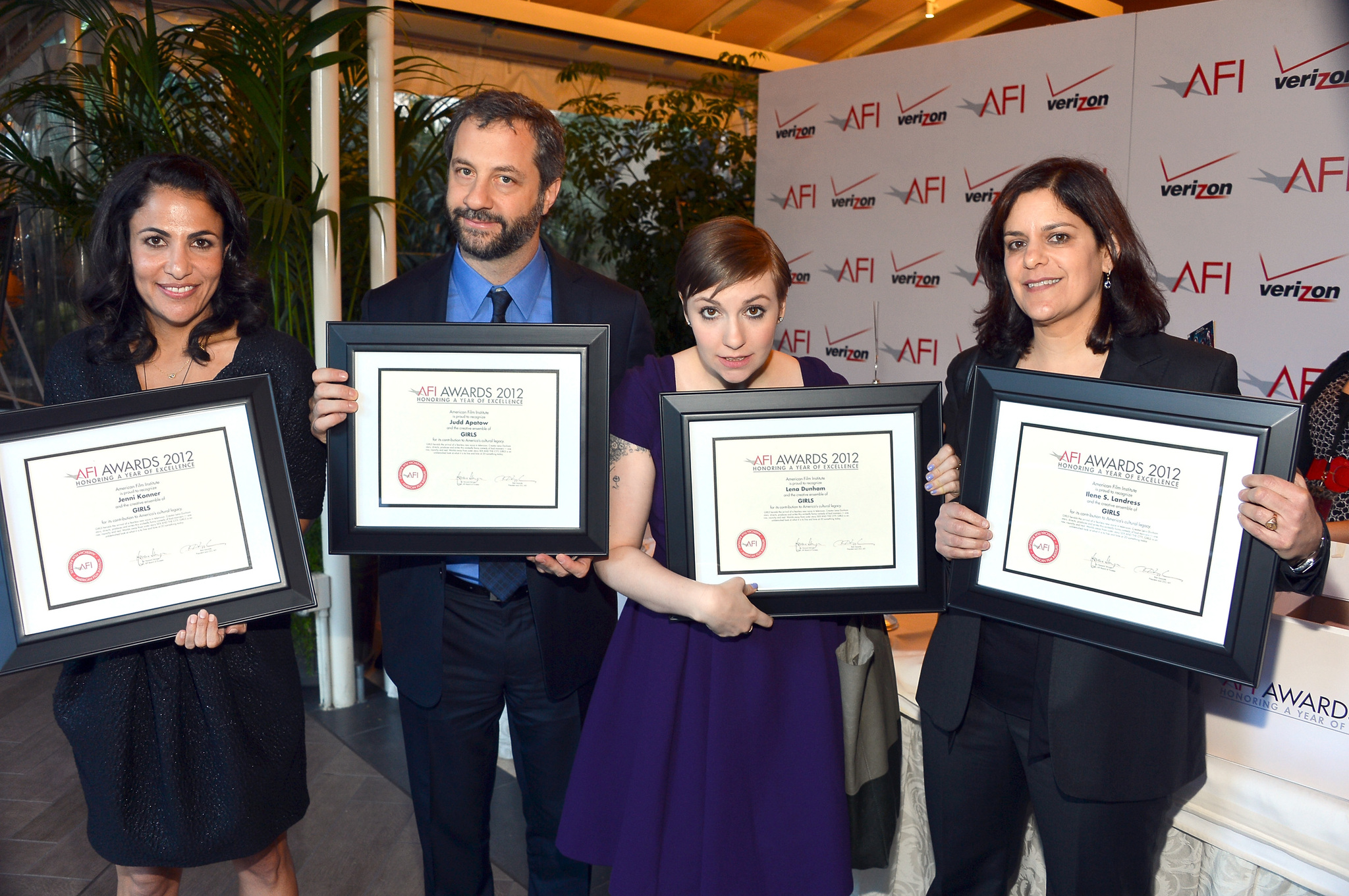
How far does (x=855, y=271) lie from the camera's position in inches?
245

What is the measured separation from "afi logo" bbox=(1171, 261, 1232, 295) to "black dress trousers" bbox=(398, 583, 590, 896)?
160 inches

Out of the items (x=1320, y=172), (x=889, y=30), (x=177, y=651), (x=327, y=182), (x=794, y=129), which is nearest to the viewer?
→ (x=177, y=651)

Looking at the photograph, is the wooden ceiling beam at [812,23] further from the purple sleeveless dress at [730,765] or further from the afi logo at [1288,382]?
the purple sleeveless dress at [730,765]

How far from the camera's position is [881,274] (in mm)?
6047

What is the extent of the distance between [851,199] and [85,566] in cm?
540

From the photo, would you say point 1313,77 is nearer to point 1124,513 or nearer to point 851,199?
point 851,199

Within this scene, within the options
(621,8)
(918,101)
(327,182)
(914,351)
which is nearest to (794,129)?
(918,101)

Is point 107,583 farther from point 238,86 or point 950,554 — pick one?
point 238,86

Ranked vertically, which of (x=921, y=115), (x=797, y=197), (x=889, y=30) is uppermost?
(x=889, y=30)

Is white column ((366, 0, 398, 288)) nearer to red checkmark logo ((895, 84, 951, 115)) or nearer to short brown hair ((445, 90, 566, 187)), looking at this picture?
short brown hair ((445, 90, 566, 187))

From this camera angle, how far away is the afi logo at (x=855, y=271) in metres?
6.11

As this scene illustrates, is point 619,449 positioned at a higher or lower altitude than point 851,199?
lower

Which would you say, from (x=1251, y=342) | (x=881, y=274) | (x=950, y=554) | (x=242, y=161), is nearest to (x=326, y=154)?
(x=242, y=161)
